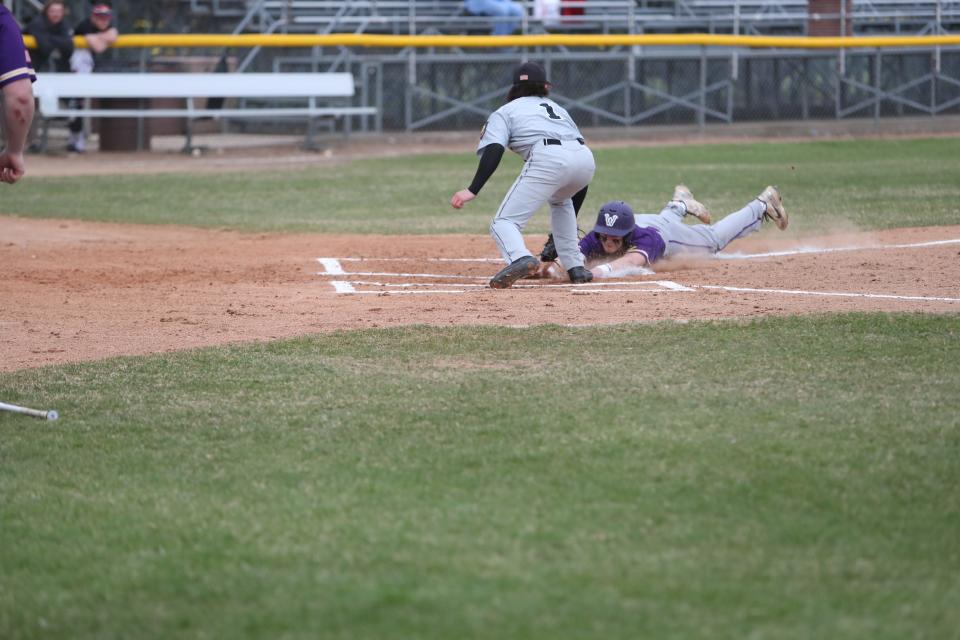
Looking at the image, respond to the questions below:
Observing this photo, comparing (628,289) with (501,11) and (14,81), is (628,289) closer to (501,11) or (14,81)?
(14,81)

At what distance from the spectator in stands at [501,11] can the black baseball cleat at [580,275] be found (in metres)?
15.6

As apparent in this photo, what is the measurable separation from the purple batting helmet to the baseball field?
644mm

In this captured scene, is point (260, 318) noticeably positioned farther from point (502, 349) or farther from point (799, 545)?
point (799, 545)

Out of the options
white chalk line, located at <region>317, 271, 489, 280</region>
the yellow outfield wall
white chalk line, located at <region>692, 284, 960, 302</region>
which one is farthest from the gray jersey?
the yellow outfield wall

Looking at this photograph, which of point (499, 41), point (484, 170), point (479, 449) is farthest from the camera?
point (499, 41)

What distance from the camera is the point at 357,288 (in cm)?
958

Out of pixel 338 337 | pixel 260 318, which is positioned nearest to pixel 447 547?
pixel 338 337

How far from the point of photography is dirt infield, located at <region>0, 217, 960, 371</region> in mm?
8047

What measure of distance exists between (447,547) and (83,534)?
1.31 m

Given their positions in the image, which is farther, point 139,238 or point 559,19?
point 559,19

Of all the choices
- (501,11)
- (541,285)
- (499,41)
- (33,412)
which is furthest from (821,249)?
(501,11)

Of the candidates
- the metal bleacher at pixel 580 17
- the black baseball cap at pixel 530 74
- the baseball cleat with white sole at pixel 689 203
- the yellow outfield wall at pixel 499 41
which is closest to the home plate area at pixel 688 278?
the baseball cleat with white sole at pixel 689 203

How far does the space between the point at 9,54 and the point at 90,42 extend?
50.7 feet

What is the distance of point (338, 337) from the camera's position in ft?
25.0
